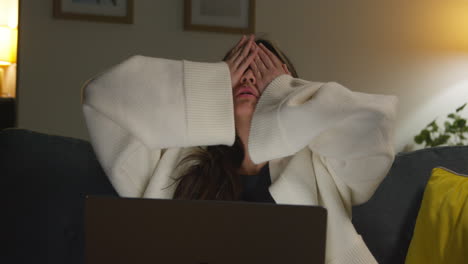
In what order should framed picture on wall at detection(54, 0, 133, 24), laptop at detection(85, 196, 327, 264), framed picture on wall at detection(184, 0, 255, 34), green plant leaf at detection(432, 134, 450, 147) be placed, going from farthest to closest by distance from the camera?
1. green plant leaf at detection(432, 134, 450, 147)
2. framed picture on wall at detection(184, 0, 255, 34)
3. framed picture on wall at detection(54, 0, 133, 24)
4. laptop at detection(85, 196, 327, 264)

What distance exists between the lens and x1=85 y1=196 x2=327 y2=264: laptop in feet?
1.82

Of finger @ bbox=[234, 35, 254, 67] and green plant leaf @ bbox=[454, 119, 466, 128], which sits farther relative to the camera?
green plant leaf @ bbox=[454, 119, 466, 128]

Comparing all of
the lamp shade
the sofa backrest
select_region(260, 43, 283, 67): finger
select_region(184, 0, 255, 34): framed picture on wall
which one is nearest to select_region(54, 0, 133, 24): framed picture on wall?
select_region(184, 0, 255, 34): framed picture on wall

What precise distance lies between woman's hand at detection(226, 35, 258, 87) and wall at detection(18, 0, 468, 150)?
3.86 feet

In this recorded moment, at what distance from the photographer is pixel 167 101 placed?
1.08 meters

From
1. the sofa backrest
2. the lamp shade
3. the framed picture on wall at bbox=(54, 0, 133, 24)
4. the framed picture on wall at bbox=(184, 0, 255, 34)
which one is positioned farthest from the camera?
the lamp shade

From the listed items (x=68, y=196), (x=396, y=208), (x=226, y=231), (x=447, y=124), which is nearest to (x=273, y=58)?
(x=396, y=208)

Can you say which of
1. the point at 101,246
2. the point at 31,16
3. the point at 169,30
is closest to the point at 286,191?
the point at 101,246

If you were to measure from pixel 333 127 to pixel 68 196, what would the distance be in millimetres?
612

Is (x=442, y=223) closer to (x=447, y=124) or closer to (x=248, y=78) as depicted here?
(x=248, y=78)

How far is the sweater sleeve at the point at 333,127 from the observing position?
1.04 meters

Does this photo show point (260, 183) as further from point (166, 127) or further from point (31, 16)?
point (31, 16)

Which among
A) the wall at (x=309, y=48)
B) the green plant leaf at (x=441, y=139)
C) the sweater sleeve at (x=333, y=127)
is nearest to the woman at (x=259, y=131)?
the sweater sleeve at (x=333, y=127)

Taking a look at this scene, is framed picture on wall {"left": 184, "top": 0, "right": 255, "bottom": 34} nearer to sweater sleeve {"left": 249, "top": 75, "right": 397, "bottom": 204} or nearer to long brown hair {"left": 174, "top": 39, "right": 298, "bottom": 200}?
long brown hair {"left": 174, "top": 39, "right": 298, "bottom": 200}
